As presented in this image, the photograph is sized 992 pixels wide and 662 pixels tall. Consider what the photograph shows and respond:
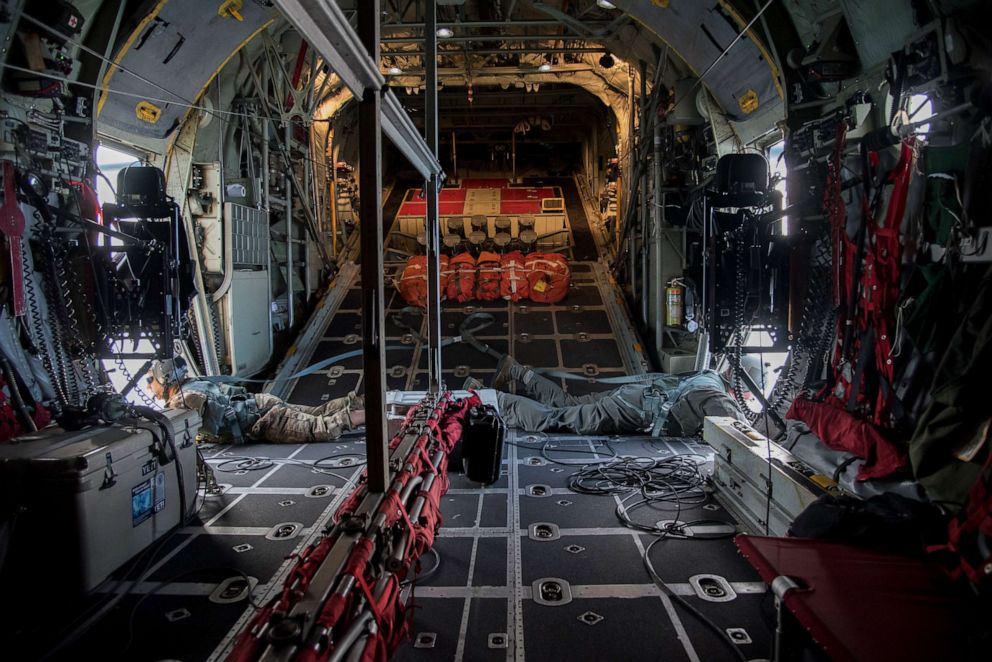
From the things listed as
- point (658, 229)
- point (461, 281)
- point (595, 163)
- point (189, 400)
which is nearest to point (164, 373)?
point (189, 400)

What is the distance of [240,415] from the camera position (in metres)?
6.01

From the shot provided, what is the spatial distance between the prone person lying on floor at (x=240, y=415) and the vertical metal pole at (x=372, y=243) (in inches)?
144

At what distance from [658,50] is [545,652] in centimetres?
743

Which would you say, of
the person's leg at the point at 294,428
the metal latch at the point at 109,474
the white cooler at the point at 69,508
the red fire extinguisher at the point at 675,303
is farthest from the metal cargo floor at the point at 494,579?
the red fire extinguisher at the point at 675,303

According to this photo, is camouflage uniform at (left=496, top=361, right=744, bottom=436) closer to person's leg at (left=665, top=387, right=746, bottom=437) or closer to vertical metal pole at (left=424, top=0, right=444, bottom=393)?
person's leg at (left=665, top=387, right=746, bottom=437)

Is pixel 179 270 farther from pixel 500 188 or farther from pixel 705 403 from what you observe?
pixel 500 188

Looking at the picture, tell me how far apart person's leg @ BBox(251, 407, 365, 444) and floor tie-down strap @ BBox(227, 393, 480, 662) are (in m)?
3.00

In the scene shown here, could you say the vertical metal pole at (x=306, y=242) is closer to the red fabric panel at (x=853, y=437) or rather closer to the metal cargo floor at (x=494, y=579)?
the metal cargo floor at (x=494, y=579)

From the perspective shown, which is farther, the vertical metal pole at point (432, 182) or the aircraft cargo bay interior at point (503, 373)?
the vertical metal pole at point (432, 182)

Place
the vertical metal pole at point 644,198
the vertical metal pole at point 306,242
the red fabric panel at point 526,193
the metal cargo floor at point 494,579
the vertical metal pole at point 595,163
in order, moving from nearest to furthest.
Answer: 1. the metal cargo floor at point 494,579
2. the vertical metal pole at point 644,198
3. the vertical metal pole at point 306,242
4. the red fabric panel at point 526,193
5. the vertical metal pole at point 595,163

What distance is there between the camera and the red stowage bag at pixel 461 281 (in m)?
8.89

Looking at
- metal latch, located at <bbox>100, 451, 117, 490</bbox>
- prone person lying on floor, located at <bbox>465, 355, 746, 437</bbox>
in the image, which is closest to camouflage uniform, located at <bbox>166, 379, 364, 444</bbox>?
prone person lying on floor, located at <bbox>465, 355, 746, 437</bbox>

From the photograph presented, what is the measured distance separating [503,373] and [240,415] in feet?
10.3

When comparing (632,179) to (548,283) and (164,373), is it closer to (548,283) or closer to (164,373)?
(548,283)
